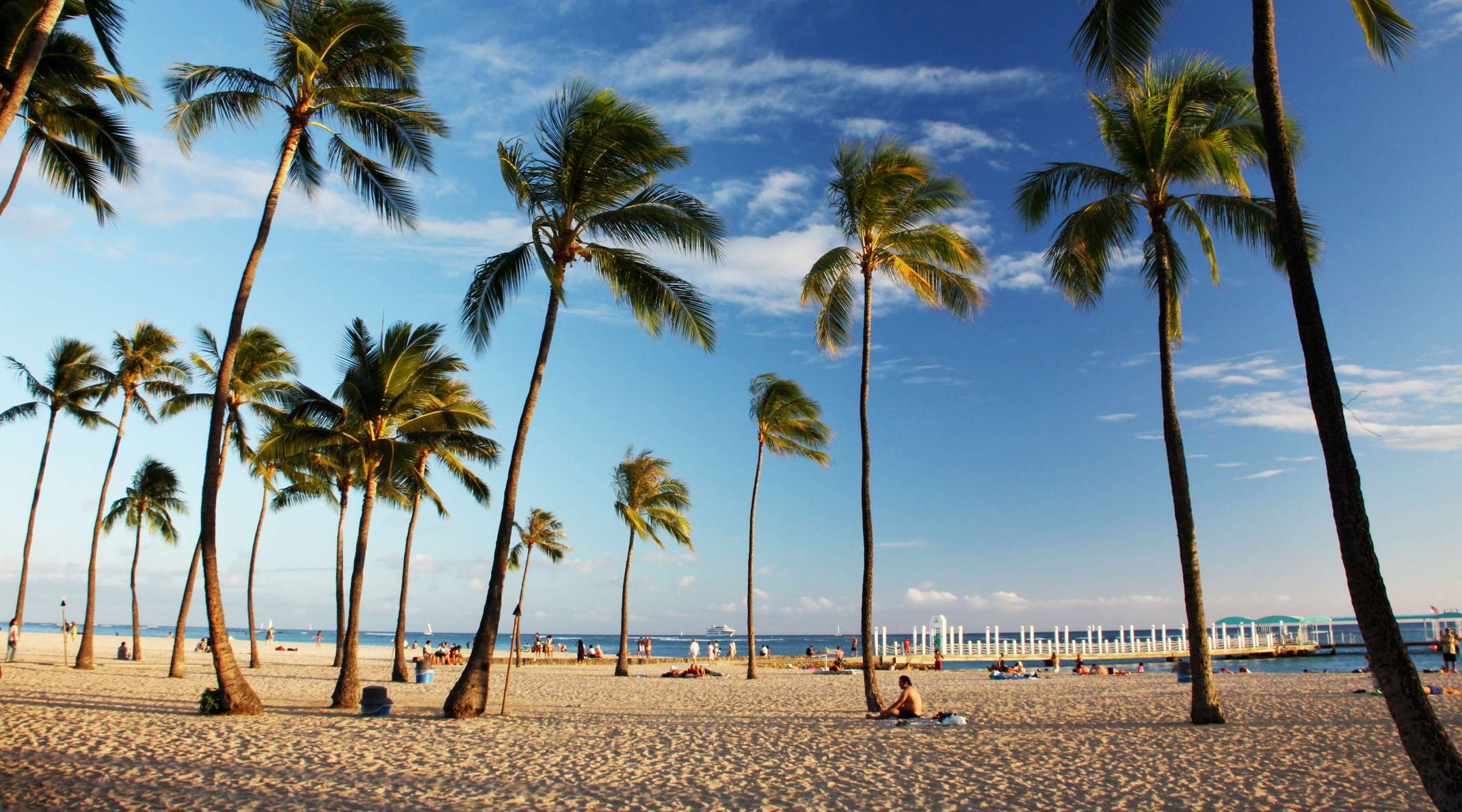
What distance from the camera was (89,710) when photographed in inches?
526

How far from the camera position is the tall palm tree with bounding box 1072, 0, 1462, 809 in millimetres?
5301

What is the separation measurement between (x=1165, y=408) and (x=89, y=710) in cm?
1841

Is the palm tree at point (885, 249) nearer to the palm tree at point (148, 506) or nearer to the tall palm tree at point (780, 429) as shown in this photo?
the tall palm tree at point (780, 429)

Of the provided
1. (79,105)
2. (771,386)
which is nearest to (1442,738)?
(79,105)

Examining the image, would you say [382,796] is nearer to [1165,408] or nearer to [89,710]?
[89,710]

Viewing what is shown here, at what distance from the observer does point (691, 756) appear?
10.1 m

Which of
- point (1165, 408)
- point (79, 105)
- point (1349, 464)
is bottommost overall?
point (1349, 464)

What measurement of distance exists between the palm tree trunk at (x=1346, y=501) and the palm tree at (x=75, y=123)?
14.5 m

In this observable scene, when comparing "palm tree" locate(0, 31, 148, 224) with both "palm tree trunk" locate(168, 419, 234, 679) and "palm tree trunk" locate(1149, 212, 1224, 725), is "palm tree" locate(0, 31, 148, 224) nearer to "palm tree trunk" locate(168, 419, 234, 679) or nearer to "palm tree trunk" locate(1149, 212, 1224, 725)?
"palm tree trunk" locate(168, 419, 234, 679)

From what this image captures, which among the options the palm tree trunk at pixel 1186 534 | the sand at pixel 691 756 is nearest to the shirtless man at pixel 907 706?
the sand at pixel 691 756

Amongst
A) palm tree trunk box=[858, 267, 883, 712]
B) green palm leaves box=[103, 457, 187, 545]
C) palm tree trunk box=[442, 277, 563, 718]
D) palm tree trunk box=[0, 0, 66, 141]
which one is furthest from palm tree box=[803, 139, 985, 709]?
green palm leaves box=[103, 457, 187, 545]

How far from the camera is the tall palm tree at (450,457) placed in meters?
15.8

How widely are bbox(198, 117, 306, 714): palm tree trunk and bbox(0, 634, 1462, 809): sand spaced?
0.59m

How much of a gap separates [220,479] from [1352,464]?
47.5ft
